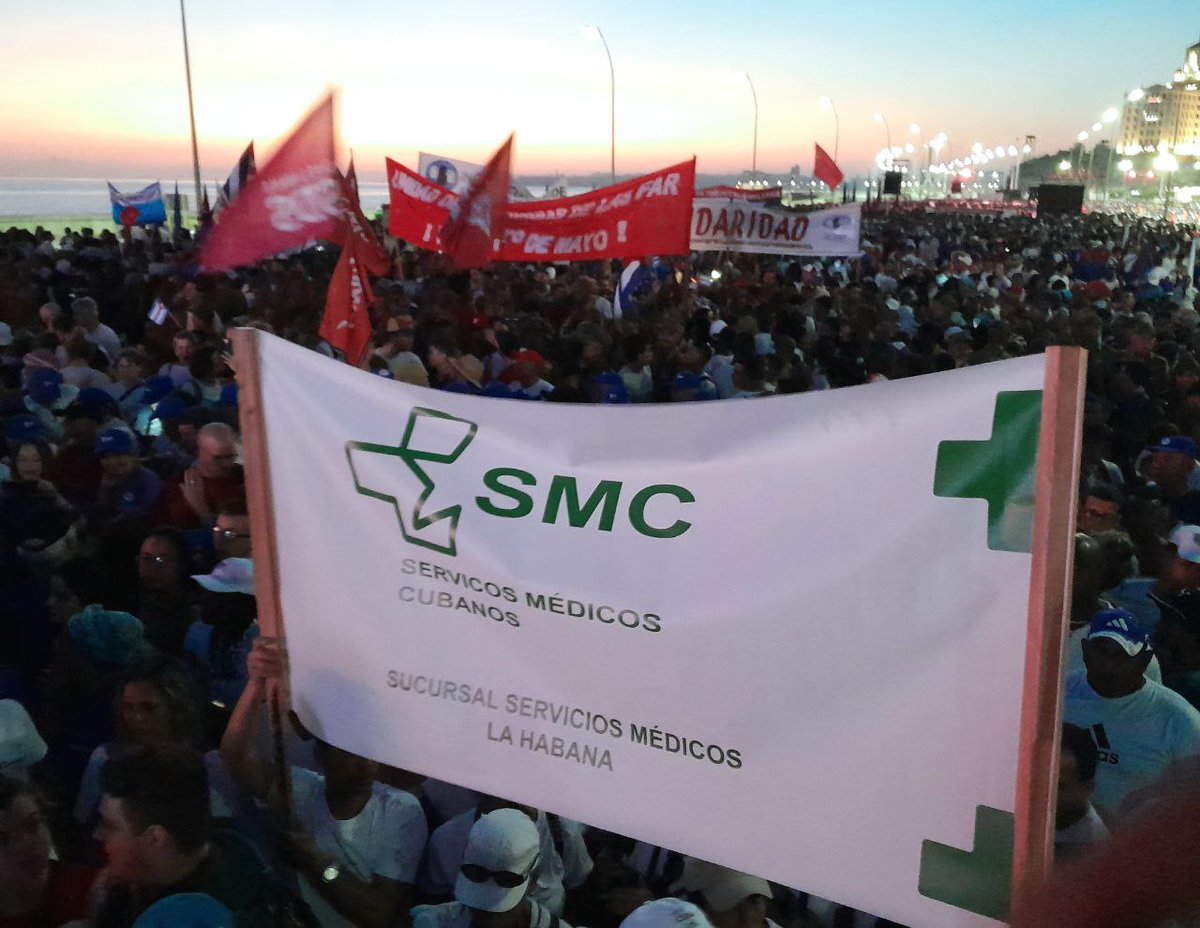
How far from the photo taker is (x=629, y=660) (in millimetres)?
2201

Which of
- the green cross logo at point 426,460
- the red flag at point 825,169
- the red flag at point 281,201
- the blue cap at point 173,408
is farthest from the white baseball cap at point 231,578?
the red flag at point 825,169

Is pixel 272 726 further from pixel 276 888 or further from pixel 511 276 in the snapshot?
pixel 511 276

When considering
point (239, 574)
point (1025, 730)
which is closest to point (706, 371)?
point (239, 574)

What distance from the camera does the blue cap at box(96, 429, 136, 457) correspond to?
200 inches

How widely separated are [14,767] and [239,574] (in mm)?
1049

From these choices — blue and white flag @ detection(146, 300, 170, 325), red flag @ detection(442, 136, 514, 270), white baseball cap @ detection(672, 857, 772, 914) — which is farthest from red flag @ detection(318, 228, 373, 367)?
white baseball cap @ detection(672, 857, 772, 914)

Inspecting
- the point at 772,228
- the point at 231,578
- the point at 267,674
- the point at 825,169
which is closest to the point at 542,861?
the point at 267,674

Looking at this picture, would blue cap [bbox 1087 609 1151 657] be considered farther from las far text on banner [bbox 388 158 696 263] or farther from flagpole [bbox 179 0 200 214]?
flagpole [bbox 179 0 200 214]

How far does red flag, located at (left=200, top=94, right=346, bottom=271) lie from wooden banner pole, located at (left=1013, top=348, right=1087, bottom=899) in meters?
4.48

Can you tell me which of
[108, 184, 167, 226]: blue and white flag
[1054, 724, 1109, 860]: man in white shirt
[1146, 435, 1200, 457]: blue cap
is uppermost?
[108, 184, 167, 226]: blue and white flag

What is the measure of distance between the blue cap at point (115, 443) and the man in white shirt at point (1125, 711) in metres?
4.48

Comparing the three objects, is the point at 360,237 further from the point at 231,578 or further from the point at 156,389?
the point at 231,578

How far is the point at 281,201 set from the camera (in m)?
5.43

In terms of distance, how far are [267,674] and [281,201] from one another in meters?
3.51
